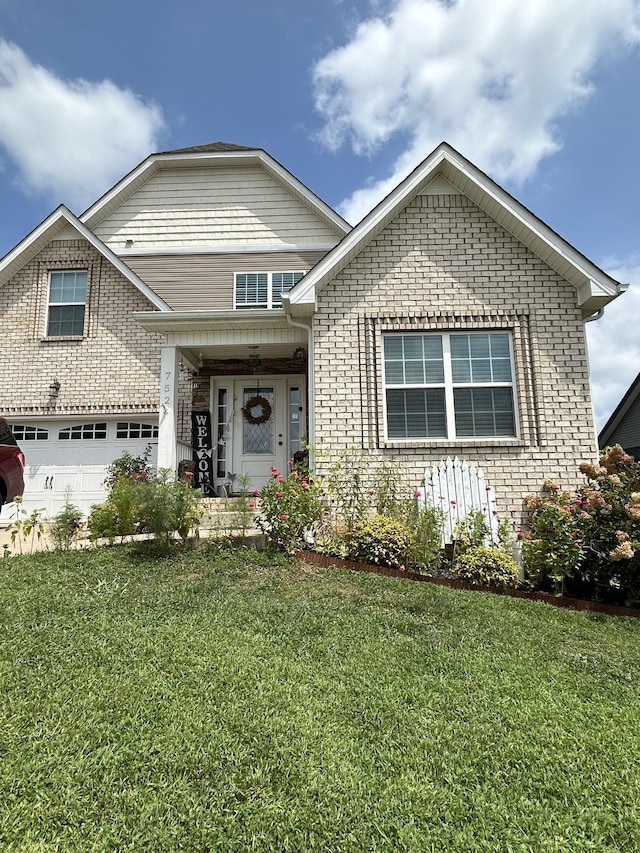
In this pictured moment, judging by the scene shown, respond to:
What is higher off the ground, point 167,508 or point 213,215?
point 213,215

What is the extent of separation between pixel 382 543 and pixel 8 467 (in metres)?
5.34

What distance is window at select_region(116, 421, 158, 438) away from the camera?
1127 centimetres

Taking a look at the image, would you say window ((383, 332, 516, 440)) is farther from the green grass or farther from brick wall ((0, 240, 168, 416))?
brick wall ((0, 240, 168, 416))

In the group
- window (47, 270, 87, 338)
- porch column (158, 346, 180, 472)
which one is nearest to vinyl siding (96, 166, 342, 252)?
window (47, 270, 87, 338)

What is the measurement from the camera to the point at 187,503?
251 inches

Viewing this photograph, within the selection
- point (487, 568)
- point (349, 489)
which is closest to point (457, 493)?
point (487, 568)

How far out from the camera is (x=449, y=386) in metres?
7.80

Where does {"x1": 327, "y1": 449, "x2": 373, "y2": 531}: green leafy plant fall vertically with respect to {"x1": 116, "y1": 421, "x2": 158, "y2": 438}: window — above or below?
below

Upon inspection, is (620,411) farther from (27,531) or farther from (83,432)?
(27,531)

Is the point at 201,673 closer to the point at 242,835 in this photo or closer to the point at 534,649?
the point at 242,835

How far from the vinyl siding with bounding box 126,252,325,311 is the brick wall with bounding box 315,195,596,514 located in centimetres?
491

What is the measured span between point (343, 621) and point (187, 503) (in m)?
2.91

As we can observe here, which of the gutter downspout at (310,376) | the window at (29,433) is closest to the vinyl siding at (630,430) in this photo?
the gutter downspout at (310,376)

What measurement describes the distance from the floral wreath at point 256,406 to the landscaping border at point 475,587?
4999 millimetres
